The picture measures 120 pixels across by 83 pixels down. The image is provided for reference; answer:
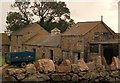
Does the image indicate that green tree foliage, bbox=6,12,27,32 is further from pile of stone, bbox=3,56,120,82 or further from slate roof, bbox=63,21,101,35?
pile of stone, bbox=3,56,120,82

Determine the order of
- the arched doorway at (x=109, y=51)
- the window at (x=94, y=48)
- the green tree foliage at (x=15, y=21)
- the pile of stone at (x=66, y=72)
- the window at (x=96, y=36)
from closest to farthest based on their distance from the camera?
the pile of stone at (x=66, y=72)
the arched doorway at (x=109, y=51)
the window at (x=94, y=48)
the window at (x=96, y=36)
the green tree foliage at (x=15, y=21)

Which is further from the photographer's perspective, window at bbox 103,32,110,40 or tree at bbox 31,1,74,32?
tree at bbox 31,1,74,32

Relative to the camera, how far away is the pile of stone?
1200 inches

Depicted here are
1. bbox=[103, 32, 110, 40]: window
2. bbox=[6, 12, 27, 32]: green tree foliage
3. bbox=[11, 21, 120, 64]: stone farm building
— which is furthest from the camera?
bbox=[6, 12, 27, 32]: green tree foliage

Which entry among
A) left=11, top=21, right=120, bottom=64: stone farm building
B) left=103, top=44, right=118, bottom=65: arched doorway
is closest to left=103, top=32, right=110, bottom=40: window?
left=11, top=21, right=120, bottom=64: stone farm building

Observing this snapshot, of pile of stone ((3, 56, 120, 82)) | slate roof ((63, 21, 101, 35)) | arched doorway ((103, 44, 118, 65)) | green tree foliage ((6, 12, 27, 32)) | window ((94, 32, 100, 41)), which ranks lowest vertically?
pile of stone ((3, 56, 120, 82))

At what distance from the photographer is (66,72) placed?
31609 millimetres

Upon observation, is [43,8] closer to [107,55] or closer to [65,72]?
[107,55]

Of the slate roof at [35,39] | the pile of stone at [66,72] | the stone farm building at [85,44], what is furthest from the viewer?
the slate roof at [35,39]

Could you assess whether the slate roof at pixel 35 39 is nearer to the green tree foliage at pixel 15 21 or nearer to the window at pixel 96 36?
the green tree foliage at pixel 15 21

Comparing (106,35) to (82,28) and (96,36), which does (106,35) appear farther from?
(82,28)

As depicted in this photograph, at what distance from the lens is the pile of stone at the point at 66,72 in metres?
30.5

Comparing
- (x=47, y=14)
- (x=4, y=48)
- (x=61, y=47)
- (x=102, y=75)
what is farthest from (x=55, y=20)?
(x=102, y=75)

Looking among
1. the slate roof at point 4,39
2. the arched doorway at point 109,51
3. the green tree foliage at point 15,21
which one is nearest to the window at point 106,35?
the arched doorway at point 109,51
